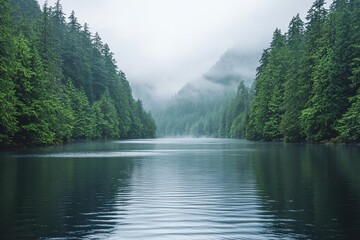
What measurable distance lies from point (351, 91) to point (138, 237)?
49916mm

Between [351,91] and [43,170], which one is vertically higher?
[351,91]

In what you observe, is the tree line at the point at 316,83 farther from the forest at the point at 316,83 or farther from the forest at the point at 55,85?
the forest at the point at 55,85

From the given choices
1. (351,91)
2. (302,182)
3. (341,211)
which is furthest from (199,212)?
(351,91)

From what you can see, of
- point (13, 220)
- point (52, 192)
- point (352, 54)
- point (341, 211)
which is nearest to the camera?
point (13, 220)

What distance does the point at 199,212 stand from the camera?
1207cm

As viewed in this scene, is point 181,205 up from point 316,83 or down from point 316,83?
down

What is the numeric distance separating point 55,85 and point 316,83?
1559 inches

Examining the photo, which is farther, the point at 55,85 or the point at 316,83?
the point at 55,85

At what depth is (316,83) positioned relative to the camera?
5784cm

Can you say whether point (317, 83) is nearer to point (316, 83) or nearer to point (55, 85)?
point (316, 83)

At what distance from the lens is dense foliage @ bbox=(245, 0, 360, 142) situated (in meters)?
53.8

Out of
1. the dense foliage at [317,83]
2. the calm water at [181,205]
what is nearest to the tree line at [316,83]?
the dense foliage at [317,83]

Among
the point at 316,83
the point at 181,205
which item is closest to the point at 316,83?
the point at 316,83

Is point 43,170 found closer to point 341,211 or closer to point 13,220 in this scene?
point 13,220
